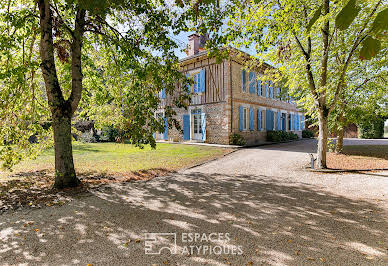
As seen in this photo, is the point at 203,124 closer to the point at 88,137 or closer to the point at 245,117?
the point at 245,117

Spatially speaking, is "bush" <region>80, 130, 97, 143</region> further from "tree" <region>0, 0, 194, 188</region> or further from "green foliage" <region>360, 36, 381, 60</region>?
"green foliage" <region>360, 36, 381, 60</region>

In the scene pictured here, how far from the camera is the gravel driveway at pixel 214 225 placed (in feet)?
8.17

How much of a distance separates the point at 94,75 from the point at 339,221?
8.14 meters

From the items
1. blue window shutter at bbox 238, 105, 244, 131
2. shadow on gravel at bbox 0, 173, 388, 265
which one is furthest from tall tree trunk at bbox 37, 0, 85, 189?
blue window shutter at bbox 238, 105, 244, 131

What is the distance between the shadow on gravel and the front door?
386 inches

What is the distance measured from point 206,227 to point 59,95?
466cm

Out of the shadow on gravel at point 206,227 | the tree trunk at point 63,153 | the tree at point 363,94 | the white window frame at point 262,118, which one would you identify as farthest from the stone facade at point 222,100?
the tree trunk at point 63,153

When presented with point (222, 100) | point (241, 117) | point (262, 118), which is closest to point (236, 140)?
point (241, 117)

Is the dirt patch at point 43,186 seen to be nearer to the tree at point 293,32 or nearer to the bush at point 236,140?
the tree at point 293,32

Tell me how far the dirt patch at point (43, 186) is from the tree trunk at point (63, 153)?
26 cm

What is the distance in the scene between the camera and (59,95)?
502cm

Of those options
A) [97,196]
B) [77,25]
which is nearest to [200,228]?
[97,196]

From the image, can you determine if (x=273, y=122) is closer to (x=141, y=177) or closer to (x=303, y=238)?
(x=141, y=177)

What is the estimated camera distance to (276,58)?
734 centimetres
